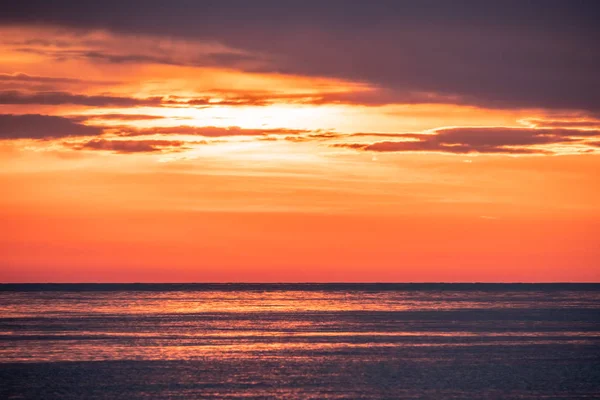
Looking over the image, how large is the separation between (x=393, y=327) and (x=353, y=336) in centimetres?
1011

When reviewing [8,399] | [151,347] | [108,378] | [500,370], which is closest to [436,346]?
[500,370]

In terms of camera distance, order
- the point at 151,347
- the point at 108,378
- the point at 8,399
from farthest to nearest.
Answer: the point at 151,347 → the point at 108,378 → the point at 8,399

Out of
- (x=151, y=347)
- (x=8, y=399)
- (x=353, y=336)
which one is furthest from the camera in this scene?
(x=353, y=336)

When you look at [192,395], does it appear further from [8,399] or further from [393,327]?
[393,327]

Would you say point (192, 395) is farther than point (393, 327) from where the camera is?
No

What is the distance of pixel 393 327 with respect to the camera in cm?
7931

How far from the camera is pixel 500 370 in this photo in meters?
49.2

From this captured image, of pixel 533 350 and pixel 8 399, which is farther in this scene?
pixel 533 350

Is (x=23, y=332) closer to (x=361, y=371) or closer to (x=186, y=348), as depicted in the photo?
(x=186, y=348)

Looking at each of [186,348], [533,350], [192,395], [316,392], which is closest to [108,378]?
[192,395]

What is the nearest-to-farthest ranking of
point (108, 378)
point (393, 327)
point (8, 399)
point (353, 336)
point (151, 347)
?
point (8, 399)
point (108, 378)
point (151, 347)
point (353, 336)
point (393, 327)

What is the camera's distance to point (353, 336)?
69.9 m

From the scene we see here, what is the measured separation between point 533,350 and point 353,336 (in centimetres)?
1533

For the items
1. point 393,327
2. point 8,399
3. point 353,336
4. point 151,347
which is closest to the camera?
point 8,399
